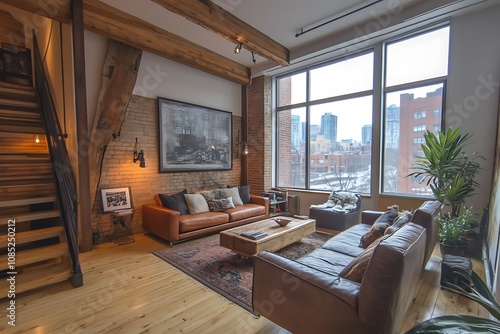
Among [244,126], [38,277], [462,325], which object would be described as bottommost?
[38,277]

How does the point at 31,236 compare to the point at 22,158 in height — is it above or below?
below

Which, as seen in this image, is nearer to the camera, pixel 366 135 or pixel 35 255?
pixel 35 255

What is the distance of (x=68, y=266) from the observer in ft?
8.66

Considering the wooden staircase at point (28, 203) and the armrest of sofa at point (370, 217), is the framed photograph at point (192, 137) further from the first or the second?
the armrest of sofa at point (370, 217)

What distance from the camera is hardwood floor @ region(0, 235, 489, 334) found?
1.91 meters

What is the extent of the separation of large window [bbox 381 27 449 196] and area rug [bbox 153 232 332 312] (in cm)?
191

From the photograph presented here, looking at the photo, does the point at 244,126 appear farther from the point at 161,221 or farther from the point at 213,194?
the point at 161,221

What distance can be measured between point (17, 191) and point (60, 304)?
1834 millimetres

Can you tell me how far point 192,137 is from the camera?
5059 mm

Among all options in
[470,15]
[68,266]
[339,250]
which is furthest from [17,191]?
[470,15]

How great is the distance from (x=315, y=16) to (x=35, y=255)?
5057 mm

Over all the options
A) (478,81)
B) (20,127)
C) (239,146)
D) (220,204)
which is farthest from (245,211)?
(478,81)

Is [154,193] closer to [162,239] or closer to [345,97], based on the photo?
[162,239]

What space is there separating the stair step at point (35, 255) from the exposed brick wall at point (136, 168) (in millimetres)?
1223
